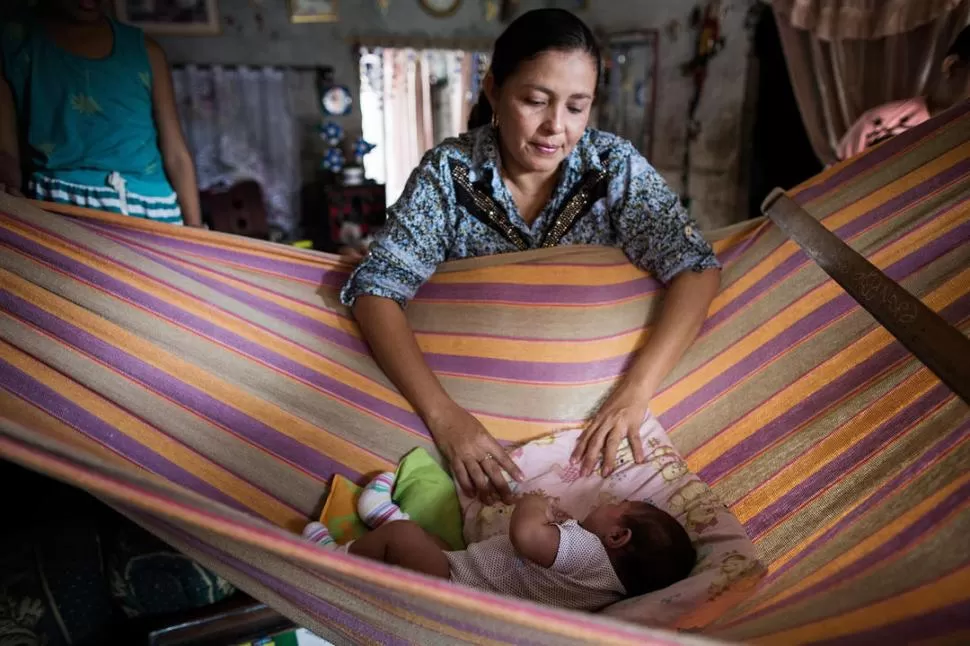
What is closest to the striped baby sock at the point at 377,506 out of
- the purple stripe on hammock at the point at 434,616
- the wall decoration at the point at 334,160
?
the purple stripe on hammock at the point at 434,616

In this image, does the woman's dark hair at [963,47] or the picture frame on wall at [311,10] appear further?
the picture frame on wall at [311,10]

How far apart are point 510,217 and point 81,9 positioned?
4.10 feet

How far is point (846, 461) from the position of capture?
819 mm

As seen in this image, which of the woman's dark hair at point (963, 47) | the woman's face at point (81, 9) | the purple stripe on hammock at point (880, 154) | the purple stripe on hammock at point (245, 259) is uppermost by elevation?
the woman's face at point (81, 9)

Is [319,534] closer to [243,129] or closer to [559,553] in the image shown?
[559,553]

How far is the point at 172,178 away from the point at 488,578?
1608 mm

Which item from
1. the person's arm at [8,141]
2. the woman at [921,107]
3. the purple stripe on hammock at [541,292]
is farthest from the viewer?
the woman at [921,107]

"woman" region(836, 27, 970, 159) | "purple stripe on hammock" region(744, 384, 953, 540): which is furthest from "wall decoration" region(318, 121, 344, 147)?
"purple stripe on hammock" region(744, 384, 953, 540)

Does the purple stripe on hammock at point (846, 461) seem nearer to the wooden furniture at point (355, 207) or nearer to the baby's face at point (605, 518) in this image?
the baby's face at point (605, 518)

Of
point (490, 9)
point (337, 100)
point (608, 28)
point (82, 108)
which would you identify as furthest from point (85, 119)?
point (608, 28)

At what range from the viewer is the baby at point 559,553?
84cm

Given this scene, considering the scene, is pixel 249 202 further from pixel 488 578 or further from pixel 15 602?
pixel 488 578

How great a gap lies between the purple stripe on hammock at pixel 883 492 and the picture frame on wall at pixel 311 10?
15.8 feet

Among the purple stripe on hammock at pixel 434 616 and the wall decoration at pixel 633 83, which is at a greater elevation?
the wall decoration at pixel 633 83
